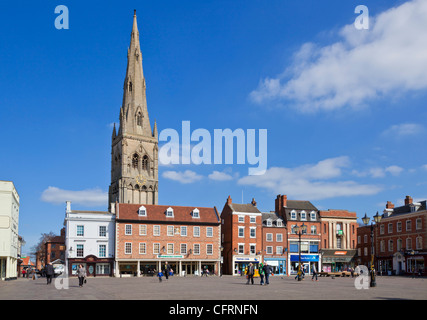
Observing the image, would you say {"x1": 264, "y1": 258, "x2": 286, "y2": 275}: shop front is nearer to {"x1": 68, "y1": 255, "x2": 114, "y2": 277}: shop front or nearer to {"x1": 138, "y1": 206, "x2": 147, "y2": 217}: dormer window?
{"x1": 138, "y1": 206, "x2": 147, "y2": 217}: dormer window

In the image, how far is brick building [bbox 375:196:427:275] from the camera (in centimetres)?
6796

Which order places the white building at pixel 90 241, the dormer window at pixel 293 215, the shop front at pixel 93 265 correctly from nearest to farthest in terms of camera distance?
the shop front at pixel 93 265 → the white building at pixel 90 241 → the dormer window at pixel 293 215

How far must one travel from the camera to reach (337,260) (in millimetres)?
79875

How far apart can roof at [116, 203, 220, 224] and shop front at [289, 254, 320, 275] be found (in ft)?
49.0

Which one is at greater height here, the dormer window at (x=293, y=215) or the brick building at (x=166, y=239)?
the dormer window at (x=293, y=215)

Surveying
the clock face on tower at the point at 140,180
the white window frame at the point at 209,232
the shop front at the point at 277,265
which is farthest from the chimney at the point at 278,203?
the clock face on tower at the point at 140,180

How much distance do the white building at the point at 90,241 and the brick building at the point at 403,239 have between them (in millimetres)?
40583

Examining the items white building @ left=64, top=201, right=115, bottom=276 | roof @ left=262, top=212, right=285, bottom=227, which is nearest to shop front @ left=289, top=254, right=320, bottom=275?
roof @ left=262, top=212, right=285, bottom=227

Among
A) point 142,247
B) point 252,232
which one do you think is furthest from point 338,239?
point 142,247


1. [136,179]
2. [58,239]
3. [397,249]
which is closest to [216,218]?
[397,249]

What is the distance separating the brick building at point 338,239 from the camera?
79.6 m

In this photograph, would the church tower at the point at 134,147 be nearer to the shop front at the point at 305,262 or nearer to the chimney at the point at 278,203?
the chimney at the point at 278,203
